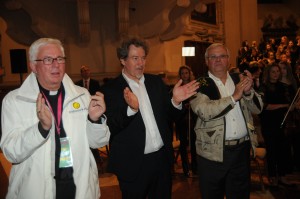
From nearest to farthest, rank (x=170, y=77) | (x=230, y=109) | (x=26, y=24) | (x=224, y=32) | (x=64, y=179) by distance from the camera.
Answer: (x=64, y=179)
(x=230, y=109)
(x=26, y=24)
(x=170, y=77)
(x=224, y=32)

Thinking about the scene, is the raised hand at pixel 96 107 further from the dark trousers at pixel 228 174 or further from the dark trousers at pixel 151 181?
the dark trousers at pixel 228 174

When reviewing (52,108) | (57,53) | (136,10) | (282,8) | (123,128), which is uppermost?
(282,8)

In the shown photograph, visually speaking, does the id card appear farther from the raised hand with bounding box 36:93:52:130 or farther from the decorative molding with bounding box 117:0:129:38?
the decorative molding with bounding box 117:0:129:38

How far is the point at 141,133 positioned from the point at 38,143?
37.8 inches

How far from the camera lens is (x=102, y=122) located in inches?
84.9

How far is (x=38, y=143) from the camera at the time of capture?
1864mm

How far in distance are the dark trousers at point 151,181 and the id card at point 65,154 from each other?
2.49 ft

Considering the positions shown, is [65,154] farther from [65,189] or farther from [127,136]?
[127,136]

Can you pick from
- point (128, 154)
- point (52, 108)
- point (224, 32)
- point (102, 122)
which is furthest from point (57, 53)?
point (224, 32)

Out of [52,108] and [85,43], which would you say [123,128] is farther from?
[85,43]

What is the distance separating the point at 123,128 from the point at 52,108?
614mm

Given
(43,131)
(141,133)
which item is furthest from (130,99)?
(43,131)

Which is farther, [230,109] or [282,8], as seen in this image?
[282,8]

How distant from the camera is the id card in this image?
2037 mm
